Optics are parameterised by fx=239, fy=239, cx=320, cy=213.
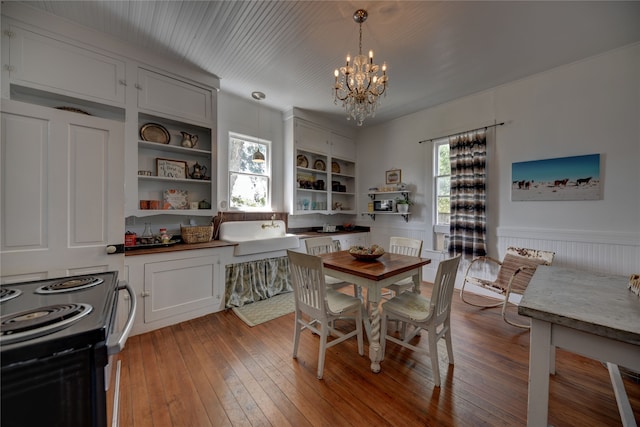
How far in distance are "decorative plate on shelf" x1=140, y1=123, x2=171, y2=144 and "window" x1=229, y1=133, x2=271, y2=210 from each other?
905 millimetres

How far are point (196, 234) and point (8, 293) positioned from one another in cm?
199

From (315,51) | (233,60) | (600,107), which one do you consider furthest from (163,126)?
(600,107)

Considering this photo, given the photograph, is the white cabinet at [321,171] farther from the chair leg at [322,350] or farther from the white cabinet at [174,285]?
the chair leg at [322,350]

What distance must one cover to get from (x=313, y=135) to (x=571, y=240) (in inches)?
152

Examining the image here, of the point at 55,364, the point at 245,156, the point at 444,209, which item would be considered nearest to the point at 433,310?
the point at 55,364

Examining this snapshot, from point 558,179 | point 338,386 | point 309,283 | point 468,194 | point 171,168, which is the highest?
point 171,168

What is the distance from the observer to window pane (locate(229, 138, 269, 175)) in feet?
12.1

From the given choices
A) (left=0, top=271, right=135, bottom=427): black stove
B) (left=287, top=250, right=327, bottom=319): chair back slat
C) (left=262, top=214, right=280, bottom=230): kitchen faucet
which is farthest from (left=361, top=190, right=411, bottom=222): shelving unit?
(left=0, top=271, right=135, bottom=427): black stove

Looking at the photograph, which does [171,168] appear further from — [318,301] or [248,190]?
[318,301]

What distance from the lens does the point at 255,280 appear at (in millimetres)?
3246

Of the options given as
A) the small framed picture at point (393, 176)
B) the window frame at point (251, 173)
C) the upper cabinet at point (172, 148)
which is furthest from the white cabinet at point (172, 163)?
the small framed picture at point (393, 176)

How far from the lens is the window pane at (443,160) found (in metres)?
3.89

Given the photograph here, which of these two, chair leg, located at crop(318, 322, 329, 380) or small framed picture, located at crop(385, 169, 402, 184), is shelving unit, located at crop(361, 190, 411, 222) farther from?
chair leg, located at crop(318, 322, 329, 380)

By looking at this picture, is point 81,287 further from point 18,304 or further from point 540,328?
point 540,328
